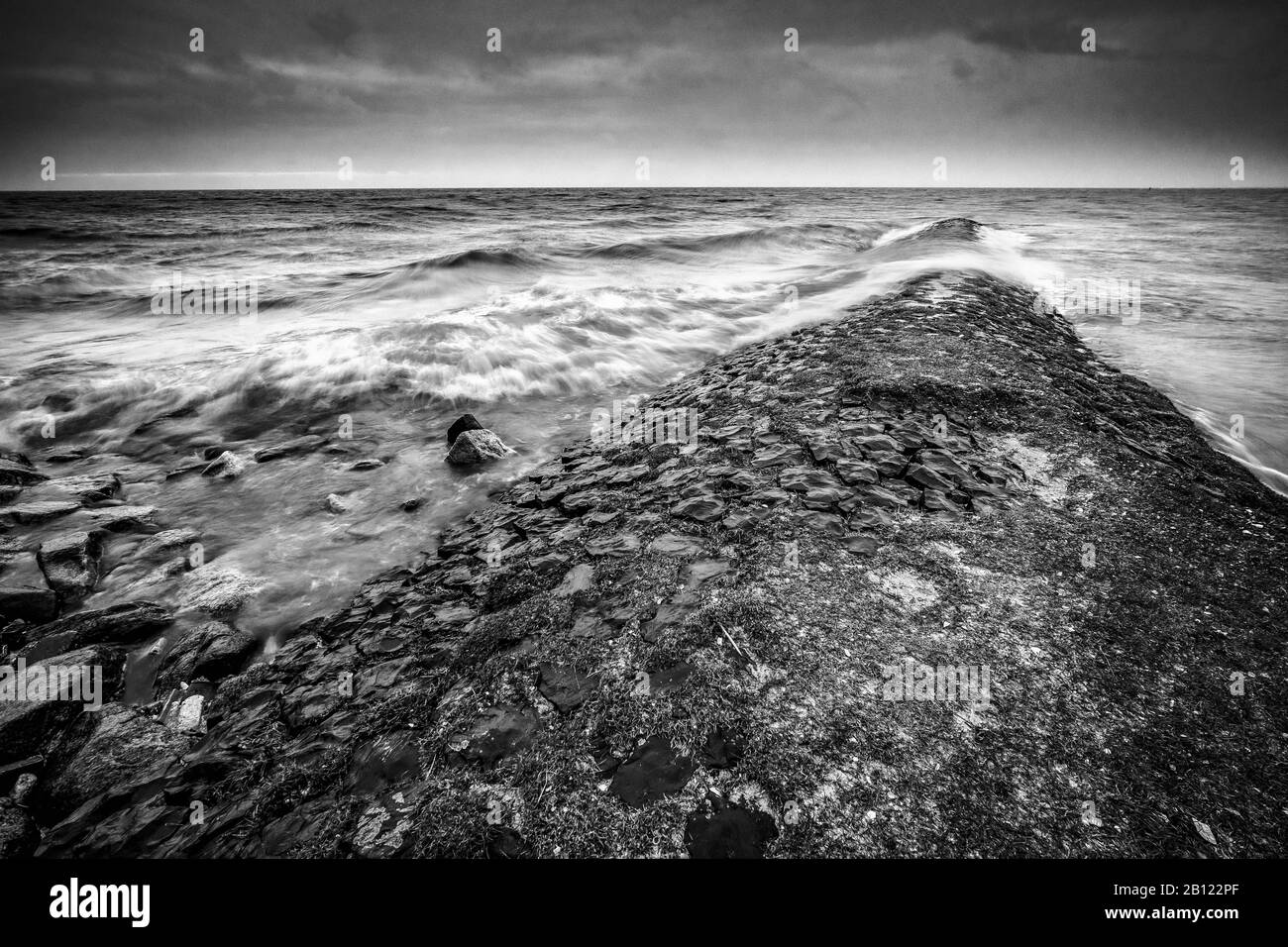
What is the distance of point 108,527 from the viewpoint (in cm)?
460

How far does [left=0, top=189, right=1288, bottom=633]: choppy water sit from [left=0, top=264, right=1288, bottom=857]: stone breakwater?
1.19 metres

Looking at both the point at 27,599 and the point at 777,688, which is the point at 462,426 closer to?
the point at 27,599

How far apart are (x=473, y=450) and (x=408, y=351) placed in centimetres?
439

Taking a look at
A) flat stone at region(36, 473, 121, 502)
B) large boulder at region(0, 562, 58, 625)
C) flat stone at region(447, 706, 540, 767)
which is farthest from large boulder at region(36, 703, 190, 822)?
flat stone at region(36, 473, 121, 502)

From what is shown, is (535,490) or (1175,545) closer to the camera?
(1175,545)

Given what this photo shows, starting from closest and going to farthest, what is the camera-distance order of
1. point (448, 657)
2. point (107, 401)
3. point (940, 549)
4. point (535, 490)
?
1. point (448, 657)
2. point (940, 549)
3. point (535, 490)
4. point (107, 401)

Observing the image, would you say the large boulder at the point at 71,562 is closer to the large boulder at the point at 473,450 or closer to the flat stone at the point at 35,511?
the flat stone at the point at 35,511

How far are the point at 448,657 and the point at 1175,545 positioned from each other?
15.1ft

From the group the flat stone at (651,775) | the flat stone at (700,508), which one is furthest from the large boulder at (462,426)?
the flat stone at (651,775)

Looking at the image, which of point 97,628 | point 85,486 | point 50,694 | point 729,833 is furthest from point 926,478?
point 85,486

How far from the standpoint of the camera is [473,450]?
5.72 metres

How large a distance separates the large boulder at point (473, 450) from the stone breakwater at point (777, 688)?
1.50 m
